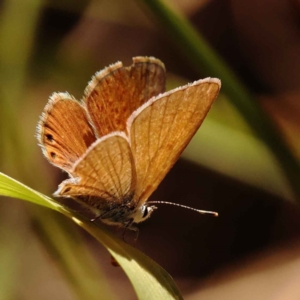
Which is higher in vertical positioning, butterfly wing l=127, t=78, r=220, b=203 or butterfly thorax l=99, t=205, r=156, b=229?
butterfly wing l=127, t=78, r=220, b=203

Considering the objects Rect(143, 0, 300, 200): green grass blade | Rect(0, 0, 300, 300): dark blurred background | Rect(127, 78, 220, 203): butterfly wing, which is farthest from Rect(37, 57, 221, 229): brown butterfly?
Rect(0, 0, 300, 300): dark blurred background

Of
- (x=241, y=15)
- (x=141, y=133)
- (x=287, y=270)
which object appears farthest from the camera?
(x=241, y=15)

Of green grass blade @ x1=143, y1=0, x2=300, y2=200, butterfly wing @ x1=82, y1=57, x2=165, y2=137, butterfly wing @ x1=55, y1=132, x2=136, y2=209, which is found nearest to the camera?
butterfly wing @ x1=55, y1=132, x2=136, y2=209

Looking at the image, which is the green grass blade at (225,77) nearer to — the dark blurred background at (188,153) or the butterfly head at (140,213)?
the dark blurred background at (188,153)

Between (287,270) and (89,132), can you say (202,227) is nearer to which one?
(287,270)

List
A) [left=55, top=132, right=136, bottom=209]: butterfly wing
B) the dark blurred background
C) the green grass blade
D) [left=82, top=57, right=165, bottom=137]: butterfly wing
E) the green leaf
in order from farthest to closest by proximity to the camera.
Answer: the dark blurred background → the green grass blade → [left=82, top=57, right=165, bottom=137]: butterfly wing → [left=55, top=132, right=136, bottom=209]: butterfly wing → the green leaf

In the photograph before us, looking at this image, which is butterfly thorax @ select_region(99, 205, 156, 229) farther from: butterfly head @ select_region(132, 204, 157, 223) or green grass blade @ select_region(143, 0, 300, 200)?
green grass blade @ select_region(143, 0, 300, 200)

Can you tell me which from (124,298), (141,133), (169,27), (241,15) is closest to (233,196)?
(124,298)
